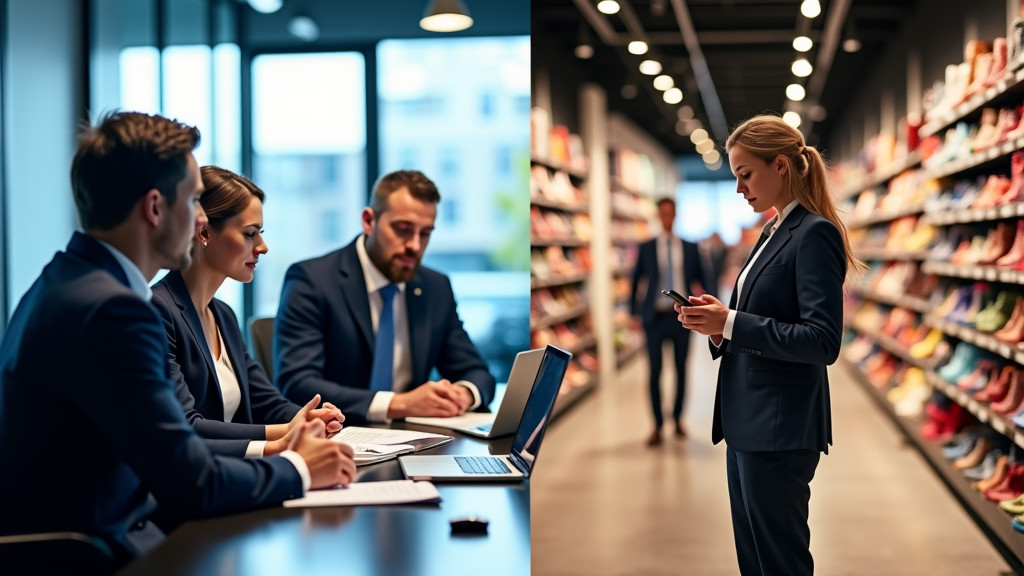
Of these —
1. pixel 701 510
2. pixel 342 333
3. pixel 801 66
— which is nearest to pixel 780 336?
pixel 342 333

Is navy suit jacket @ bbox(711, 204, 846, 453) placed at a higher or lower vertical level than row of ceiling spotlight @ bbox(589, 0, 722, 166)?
lower

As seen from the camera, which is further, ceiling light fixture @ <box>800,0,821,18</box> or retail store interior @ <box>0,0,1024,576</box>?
ceiling light fixture @ <box>800,0,821,18</box>

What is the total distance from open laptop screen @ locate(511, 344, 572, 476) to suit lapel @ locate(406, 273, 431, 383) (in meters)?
0.94

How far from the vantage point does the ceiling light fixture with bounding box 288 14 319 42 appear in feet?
27.0

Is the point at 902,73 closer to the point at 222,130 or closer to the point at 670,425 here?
the point at 670,425

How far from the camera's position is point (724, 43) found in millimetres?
10023

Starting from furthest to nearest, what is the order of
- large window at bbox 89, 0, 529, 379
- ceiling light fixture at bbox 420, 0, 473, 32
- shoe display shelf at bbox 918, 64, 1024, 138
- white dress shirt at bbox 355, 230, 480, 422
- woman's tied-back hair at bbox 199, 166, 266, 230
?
large window at bbox 89, 0, 529, 379, ceiling light fixture at bbox 420, 0, 473, 32, shoe display shelf at bbox 918, 64, 1024, 138, white dress shirt at bbox 355, 230, 480, 422, woman's tied-back hair at bbox 199, 166, 266, 230

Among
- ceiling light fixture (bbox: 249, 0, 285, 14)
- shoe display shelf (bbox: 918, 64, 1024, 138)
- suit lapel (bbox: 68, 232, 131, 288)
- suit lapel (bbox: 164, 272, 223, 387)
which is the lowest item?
suit lapel (bbox: 164, 272, 223, 387)

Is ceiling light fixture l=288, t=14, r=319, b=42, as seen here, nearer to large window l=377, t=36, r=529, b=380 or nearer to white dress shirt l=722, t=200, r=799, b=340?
large window l=377, t=36, r=529, b=380

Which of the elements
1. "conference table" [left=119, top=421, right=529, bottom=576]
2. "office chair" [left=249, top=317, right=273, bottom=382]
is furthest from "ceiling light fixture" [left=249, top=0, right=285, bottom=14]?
"conference table" [left=119, top=421, right=529, bottom=576]

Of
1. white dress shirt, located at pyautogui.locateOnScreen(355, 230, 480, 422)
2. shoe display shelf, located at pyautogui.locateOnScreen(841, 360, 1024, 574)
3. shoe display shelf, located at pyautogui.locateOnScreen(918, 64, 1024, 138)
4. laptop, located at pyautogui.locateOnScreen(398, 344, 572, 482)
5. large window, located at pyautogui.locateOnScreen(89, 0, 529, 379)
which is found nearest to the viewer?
laptop, located at pyautogui.locateOnScreen(398, 344, 572, 482)

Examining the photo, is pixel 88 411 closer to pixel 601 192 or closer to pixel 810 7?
pixel 810 7

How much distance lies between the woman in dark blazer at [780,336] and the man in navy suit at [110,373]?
1.32 meters

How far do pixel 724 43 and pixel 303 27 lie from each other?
4152 millimetres
